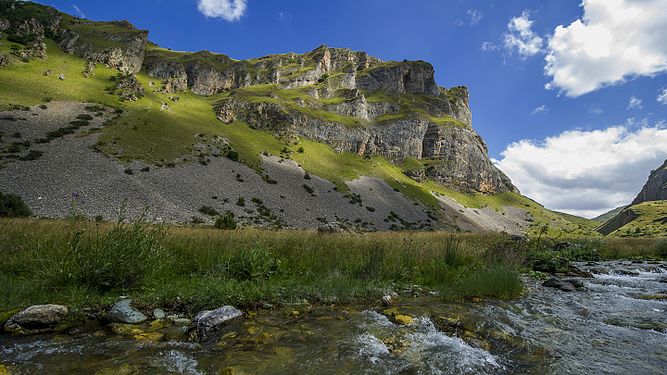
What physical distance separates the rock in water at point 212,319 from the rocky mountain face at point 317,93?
10136 centimetres

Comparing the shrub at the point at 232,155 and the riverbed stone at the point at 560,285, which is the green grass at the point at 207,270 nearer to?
the riverbed stone at the point at 560,285

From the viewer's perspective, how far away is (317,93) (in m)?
158

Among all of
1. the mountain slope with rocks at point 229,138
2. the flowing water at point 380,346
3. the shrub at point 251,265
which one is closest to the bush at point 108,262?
the mountain slope with rocks at point 229,138

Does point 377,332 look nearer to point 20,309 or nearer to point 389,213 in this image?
point 20,309

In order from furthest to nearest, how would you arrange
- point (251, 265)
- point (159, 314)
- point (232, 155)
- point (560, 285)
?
1. point (232, 155)
2. point (560, 285)
3. point (251, 265)
4. point (159, 314)

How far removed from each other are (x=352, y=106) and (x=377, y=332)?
151 metres

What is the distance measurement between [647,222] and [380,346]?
181 metres

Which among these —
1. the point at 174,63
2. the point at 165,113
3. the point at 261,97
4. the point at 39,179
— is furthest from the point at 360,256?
the point at 174,63

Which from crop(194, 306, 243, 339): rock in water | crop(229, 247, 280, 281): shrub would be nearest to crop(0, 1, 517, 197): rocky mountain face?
crop(229, 247, 280, 281): shrub

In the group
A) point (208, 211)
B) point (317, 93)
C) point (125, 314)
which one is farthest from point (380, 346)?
point (317, 93)

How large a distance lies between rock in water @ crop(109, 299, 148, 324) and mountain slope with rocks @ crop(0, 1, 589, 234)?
243 cm

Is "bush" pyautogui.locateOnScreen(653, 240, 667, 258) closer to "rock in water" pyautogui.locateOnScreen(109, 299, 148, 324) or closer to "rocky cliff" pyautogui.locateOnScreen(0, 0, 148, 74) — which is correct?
"rock in water" pyautogui.locateOnScreen(109, 299, 148, 324)

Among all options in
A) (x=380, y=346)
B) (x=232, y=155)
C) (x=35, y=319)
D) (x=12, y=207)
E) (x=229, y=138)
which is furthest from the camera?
(x=229, y=138)

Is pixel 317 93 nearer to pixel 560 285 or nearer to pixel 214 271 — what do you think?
pixel 560 285
